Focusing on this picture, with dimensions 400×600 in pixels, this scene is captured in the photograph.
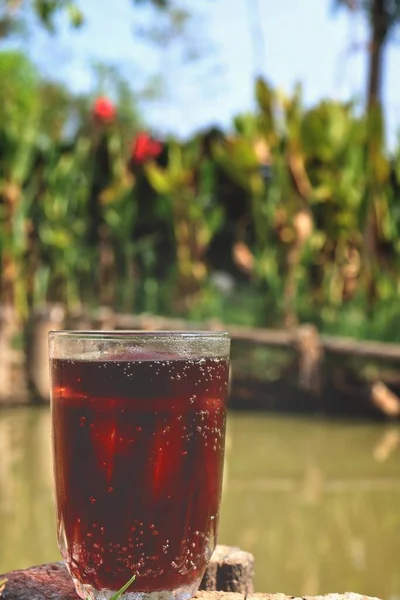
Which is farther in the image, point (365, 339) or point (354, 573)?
point (365, 339)

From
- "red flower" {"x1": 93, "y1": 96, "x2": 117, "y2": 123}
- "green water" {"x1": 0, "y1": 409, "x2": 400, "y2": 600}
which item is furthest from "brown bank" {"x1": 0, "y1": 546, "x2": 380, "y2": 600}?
"red flower" {"x1": 93, "y1": 96, "x2": 117, "y2": 123}

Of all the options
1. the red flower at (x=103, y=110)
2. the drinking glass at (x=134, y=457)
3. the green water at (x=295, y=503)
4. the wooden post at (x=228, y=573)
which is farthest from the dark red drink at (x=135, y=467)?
the red flower at (x=103, y=110)

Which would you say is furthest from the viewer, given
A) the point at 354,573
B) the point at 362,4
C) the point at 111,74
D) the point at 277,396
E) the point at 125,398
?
the point at 111,74

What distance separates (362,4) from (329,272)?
5165mm

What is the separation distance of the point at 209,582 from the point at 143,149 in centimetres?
653

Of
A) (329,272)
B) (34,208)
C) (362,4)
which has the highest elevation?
(362,4)

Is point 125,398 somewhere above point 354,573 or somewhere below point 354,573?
above

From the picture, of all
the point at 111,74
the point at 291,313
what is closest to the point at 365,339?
the point at 291,313

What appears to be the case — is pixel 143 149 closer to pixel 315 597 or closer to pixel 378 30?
pixel 378 30

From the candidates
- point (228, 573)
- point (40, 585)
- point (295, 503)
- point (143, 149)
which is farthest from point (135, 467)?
point (143, 149)

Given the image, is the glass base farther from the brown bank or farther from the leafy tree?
the leafy tree

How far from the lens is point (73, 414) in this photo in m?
1.29

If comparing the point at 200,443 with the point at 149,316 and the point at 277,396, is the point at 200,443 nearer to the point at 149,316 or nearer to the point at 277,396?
the point at 277,396

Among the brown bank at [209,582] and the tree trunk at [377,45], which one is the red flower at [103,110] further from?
the brown bank at [209,582]
